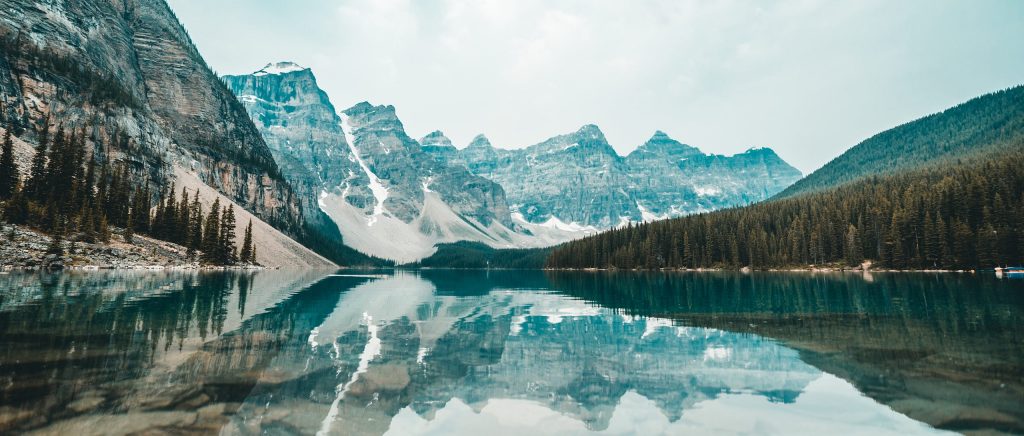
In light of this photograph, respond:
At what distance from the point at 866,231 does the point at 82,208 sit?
145m

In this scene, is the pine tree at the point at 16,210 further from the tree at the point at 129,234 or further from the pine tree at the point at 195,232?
the pine tree at the point at 195,232

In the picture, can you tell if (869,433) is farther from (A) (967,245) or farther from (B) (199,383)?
(A) (967,245)

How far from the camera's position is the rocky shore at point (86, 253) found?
5750cm

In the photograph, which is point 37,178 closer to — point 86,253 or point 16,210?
point 16,210

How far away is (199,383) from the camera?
12867mm

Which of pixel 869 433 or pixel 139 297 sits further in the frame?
pixel 139 297

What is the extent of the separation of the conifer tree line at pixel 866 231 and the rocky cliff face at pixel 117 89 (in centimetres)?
13425

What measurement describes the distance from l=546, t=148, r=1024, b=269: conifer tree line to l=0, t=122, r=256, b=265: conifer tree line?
106 meters

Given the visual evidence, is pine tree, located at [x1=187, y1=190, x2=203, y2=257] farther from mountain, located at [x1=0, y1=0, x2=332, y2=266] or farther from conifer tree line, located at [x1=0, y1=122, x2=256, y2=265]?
mountain, located at [x1=0, y1=0, x2=332, y2=266]

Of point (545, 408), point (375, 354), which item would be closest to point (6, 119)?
point (375, 354)

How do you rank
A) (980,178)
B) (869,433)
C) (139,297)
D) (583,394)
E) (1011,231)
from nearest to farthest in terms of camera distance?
(869,433), (583,394), (139,297), (1011,231), (980,178)

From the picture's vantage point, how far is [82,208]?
74.6 m

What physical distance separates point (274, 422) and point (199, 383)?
423 centimetres

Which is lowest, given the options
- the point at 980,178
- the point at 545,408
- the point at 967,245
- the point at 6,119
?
the point at 545,408
